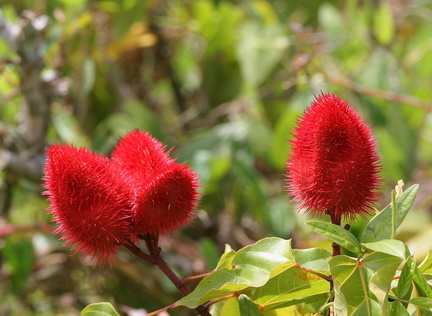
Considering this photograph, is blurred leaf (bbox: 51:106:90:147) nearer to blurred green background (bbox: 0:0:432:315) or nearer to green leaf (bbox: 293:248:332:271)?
blurred green background (bbox: 0:0:432:315)

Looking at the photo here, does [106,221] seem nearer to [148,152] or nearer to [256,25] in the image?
[148,152]

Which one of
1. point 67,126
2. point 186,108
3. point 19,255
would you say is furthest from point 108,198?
point 186,108

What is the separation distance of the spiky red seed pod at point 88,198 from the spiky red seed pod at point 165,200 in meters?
0.02

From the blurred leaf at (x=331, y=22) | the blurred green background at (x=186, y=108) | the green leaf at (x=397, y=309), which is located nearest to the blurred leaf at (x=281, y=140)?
the blurred green background at (x=186, y=108)

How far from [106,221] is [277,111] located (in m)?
1.53

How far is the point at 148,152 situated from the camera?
73 centimetres

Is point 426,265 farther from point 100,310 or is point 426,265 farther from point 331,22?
point 331,22

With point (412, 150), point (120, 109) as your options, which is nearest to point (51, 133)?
point (120, 109)

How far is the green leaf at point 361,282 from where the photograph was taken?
0.62 meters

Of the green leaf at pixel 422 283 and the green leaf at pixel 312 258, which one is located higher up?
the green leaf at pixel 312 258

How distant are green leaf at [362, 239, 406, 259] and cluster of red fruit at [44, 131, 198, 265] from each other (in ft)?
0.67

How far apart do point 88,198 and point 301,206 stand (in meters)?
0.21

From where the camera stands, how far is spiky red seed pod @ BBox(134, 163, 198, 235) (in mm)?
683

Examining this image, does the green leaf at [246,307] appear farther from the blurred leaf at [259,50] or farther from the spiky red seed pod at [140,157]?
the blurred leaf at [259,50]
